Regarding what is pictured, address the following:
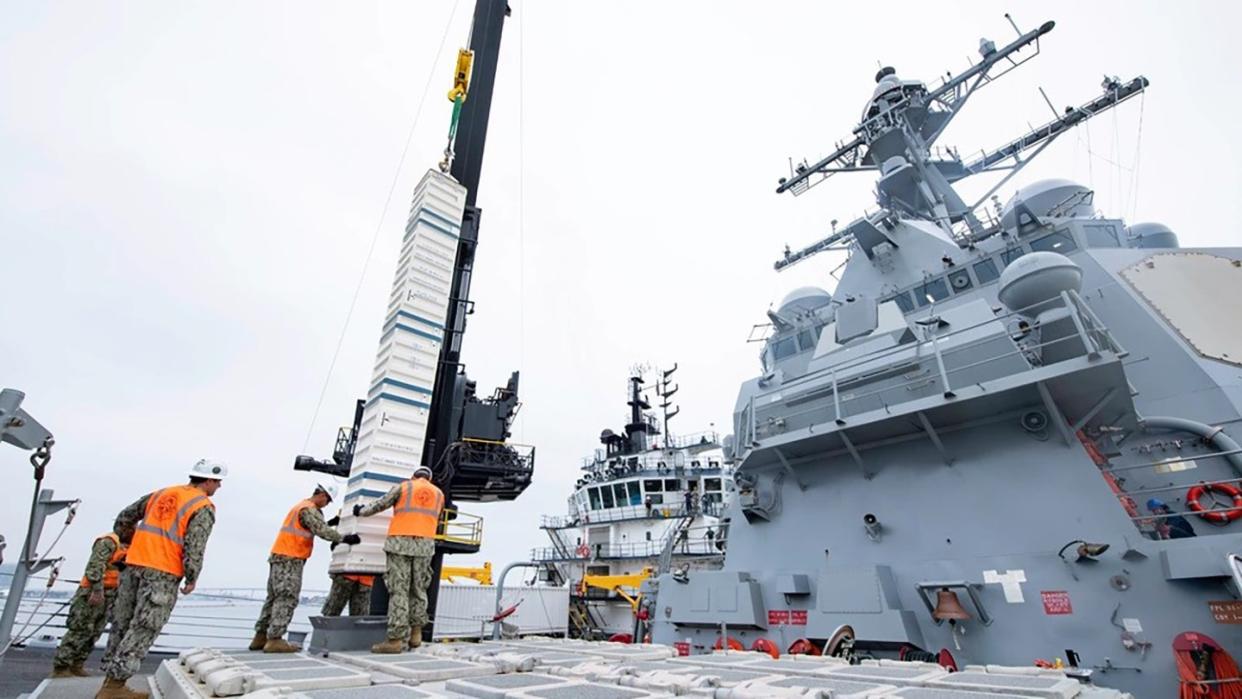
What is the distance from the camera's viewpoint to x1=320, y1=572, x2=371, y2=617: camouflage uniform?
5.88 m

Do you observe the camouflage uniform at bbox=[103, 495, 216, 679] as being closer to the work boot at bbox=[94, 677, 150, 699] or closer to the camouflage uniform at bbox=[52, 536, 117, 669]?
the work boot at bbox=[94, 677, 150, 699]

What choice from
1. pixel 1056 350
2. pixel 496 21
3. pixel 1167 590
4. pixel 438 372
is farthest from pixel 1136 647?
pixel 496 21

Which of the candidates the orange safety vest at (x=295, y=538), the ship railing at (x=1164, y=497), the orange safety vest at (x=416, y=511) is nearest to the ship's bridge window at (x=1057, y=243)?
the ship railing at (x=1164, y=497)

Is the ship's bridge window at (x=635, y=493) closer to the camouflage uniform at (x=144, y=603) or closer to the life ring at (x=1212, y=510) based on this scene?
the life ring at (x=1212, y=510)

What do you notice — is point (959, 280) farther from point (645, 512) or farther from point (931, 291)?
point (645, 512)

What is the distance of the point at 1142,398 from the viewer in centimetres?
662

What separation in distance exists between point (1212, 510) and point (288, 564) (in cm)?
890

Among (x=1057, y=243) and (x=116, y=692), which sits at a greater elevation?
(x=1057, y=243)

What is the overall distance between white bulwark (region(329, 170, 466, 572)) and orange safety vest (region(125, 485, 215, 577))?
2.33 metres

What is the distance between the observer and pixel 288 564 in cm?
523

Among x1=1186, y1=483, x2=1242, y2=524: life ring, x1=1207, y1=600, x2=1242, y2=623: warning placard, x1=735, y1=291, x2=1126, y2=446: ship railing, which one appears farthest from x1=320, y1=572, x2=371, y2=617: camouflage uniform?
x1=1186, y1=483, x2=1242, y2=524: life ring

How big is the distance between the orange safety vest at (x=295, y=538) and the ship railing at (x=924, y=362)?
5.97 meters

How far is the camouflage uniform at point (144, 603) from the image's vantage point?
10.9ft

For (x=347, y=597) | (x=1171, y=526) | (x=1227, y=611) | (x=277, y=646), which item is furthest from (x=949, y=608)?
(x=277, y=646)
